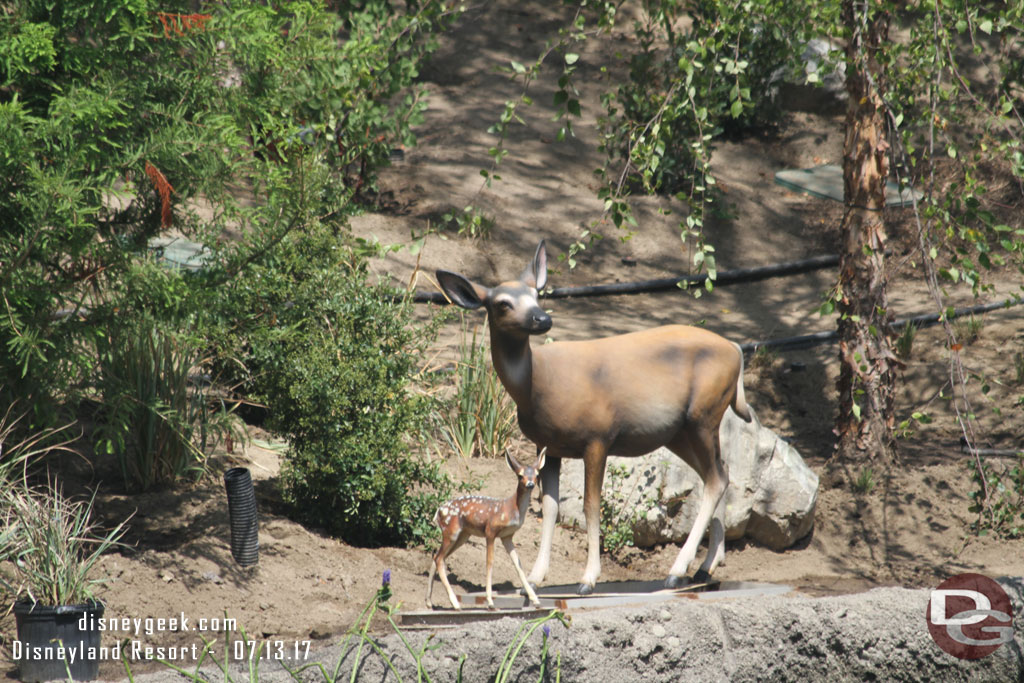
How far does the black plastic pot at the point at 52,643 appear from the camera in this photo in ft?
13.2

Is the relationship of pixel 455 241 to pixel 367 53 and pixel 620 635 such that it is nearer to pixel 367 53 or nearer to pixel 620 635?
pixel 367 53

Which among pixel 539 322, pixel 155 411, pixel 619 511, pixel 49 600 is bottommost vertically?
pixel 619 511

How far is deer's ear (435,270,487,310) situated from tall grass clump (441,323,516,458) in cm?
234

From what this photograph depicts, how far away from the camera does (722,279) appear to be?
1073 cm

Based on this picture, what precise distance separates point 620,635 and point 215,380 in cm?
323

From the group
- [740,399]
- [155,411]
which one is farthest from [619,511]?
[155,411]

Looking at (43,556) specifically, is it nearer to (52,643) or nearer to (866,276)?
(52,643)

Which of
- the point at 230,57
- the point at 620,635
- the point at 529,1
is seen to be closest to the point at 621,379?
the point at 620,635

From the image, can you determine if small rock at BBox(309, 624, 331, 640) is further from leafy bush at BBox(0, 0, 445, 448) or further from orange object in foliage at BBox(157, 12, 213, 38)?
orange object in foliage at BBox(157, 12, 213, 38)

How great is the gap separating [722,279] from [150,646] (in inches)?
296

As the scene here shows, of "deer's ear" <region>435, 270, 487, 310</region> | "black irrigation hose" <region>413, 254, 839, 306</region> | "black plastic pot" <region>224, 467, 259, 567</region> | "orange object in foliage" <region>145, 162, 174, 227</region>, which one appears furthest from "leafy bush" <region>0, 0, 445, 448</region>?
"black irrigation hose" <region>413, 254, 839, 306</region>

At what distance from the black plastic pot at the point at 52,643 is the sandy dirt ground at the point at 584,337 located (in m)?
0.16

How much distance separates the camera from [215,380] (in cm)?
649

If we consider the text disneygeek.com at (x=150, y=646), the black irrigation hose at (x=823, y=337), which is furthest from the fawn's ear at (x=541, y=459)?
the black irrigation hose at (x=823, y=337)
